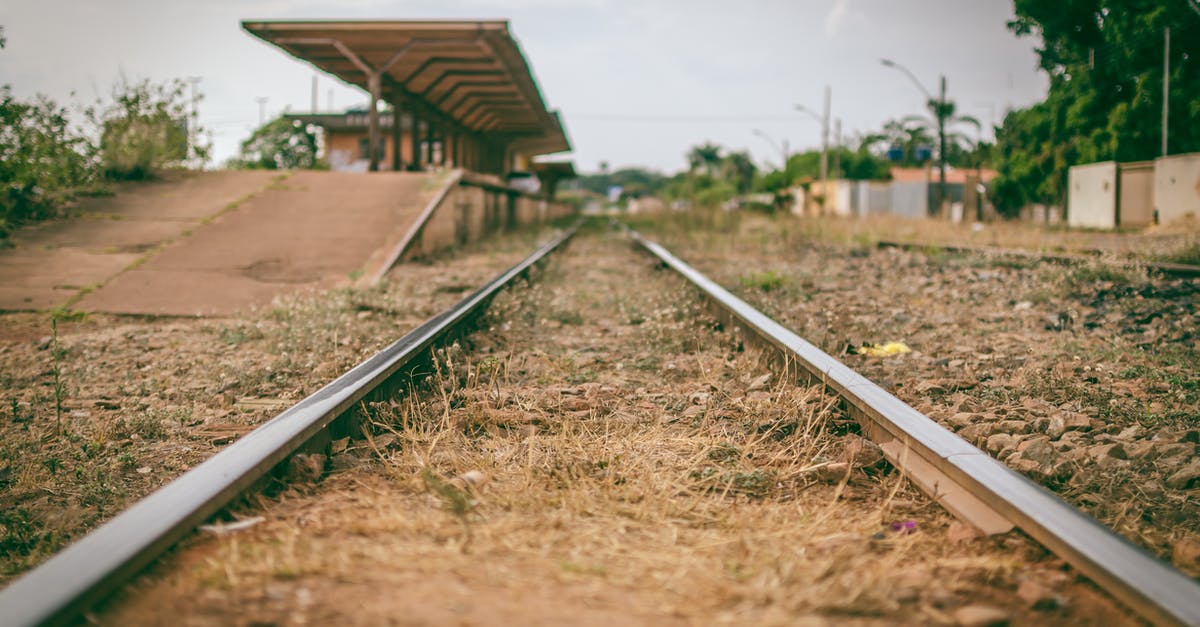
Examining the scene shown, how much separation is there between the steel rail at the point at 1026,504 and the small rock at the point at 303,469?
1.63 m

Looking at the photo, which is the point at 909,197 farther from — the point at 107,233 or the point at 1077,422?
the point at 1077,422

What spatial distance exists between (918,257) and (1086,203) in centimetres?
1840

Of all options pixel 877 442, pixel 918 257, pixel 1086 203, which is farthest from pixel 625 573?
pixel 1086 203

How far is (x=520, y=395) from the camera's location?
10.6 feet

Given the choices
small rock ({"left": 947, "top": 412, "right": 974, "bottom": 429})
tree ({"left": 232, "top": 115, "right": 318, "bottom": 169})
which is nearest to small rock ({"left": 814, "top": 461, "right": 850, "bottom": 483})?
small rock ({"left": 947, "top": 412, "right": 974, "bottom": 429})

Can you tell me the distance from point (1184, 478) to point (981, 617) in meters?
1.23

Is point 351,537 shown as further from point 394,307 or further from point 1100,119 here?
point 1100,119

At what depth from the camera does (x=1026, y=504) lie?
173 centimetres

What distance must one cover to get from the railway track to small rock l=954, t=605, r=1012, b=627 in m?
0.20

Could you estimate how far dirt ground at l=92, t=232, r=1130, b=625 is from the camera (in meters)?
1.43

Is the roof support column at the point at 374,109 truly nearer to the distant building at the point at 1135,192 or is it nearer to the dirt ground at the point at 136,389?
the dirt ground at the point at 136,389

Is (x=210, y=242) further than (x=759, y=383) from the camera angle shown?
Yes

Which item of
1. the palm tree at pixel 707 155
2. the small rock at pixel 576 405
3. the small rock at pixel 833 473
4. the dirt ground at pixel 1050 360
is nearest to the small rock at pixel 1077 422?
the dirt ground at pixel 1050 360

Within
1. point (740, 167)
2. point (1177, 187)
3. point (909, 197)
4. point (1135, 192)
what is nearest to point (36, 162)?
point (1177, 187)
